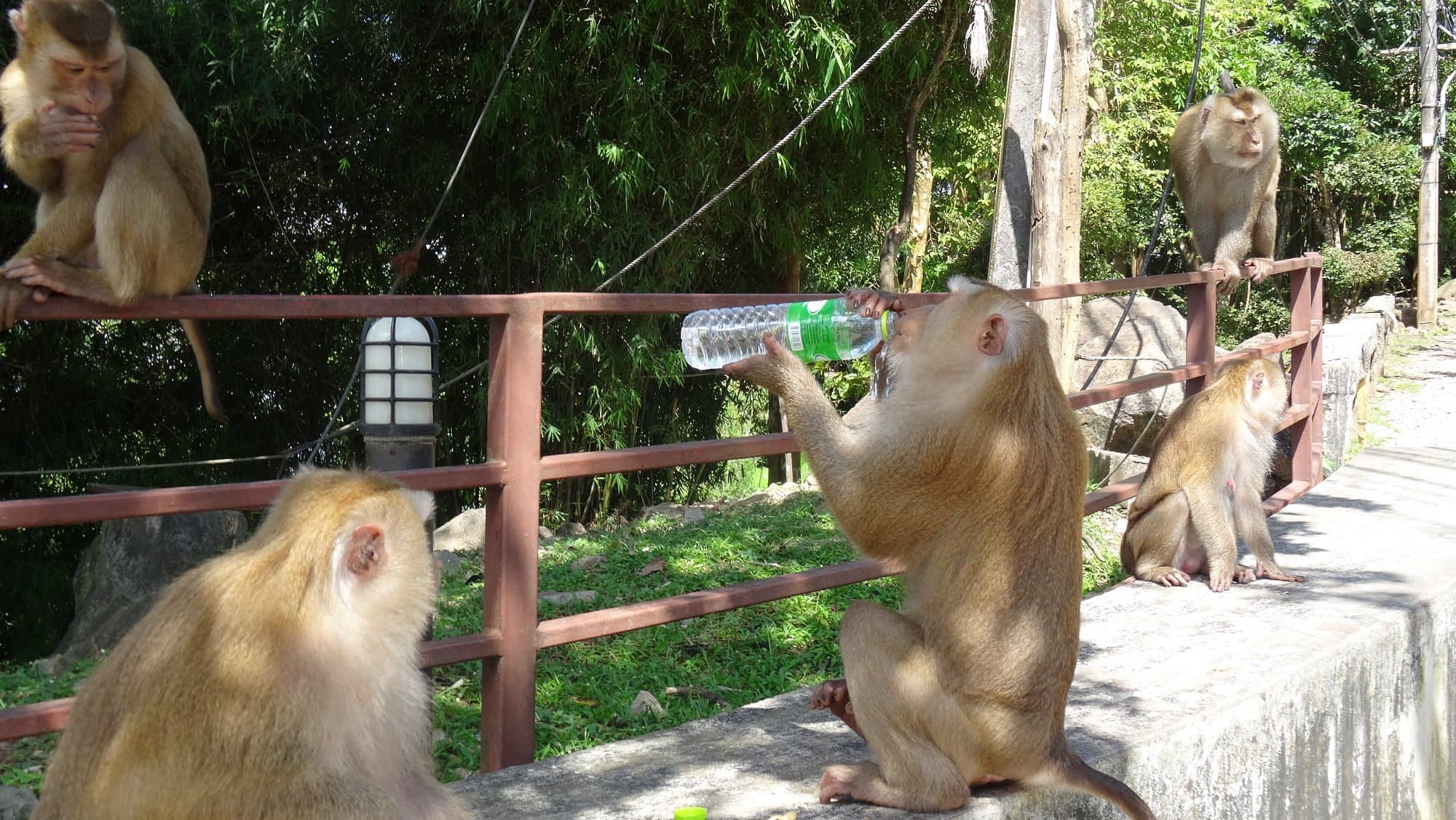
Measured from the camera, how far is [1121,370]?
9875mm

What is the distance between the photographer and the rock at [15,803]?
130 inches

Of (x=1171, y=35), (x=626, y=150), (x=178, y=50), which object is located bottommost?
(x=626, y=150)

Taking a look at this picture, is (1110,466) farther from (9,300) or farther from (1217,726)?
(9,300)

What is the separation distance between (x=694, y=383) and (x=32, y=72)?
7381 millimetres

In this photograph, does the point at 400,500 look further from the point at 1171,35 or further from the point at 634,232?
the point at 1171,35

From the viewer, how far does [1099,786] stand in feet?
8.61

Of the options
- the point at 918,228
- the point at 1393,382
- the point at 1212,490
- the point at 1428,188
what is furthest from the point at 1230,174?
the point at 1428,188

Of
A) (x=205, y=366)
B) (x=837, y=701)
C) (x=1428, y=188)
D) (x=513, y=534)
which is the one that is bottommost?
(x=837, y=701)

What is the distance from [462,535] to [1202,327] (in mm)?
4308

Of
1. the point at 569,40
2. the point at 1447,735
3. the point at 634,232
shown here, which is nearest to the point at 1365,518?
the point at 1447,735

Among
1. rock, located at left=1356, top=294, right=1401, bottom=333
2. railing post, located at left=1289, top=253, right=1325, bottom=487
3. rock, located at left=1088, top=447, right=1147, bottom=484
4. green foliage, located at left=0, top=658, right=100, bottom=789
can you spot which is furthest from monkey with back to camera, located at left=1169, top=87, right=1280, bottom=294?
rock, located at left=1356, top=294, right=1401, bottom=333

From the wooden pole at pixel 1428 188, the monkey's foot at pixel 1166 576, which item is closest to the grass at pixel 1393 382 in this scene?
the wooden pole at pixel 1428 188

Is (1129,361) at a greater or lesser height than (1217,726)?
greater

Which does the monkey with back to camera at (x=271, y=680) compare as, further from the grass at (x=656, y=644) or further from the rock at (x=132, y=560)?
the rock at (x=132, y=560)
